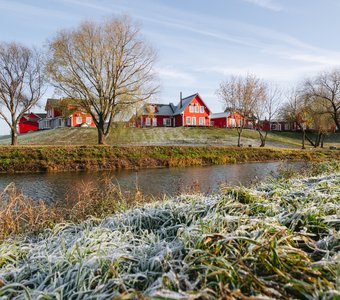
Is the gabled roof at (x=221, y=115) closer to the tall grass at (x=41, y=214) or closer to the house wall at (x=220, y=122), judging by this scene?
the house wall at (x=220, y=122)

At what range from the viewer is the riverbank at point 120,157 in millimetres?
21250

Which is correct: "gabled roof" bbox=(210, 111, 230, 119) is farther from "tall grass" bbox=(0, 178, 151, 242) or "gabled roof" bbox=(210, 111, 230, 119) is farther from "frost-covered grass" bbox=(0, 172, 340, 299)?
"frost-covered grass" bbox=(0, 172, 340, 299)

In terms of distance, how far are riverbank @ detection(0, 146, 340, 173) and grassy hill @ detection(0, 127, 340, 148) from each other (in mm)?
10461

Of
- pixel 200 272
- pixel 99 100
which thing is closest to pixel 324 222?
pixel 200 272

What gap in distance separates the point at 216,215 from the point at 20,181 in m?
15.5

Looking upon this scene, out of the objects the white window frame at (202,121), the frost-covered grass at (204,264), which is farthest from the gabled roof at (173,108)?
the frost-covered grass at (204,264)

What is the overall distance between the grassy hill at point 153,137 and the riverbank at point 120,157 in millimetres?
10461

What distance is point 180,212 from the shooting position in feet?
12.7

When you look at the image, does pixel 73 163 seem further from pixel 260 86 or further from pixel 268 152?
pixel 260 86

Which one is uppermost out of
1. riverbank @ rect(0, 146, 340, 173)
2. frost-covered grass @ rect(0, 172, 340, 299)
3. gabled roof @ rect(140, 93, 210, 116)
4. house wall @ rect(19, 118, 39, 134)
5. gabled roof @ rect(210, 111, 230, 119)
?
gabled roof @ rect(140, 93, 210, 116)

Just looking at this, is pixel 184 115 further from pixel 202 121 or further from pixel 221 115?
pixel 221 115

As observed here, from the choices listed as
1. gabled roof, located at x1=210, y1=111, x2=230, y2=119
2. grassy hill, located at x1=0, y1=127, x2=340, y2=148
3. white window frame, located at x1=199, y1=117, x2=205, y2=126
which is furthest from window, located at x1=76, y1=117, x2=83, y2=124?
gabled roof, located at x1=210, y1=111, x2=230, y2=119

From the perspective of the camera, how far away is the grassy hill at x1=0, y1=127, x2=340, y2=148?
39000mm

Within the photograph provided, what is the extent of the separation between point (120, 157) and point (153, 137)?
19.6 meters
